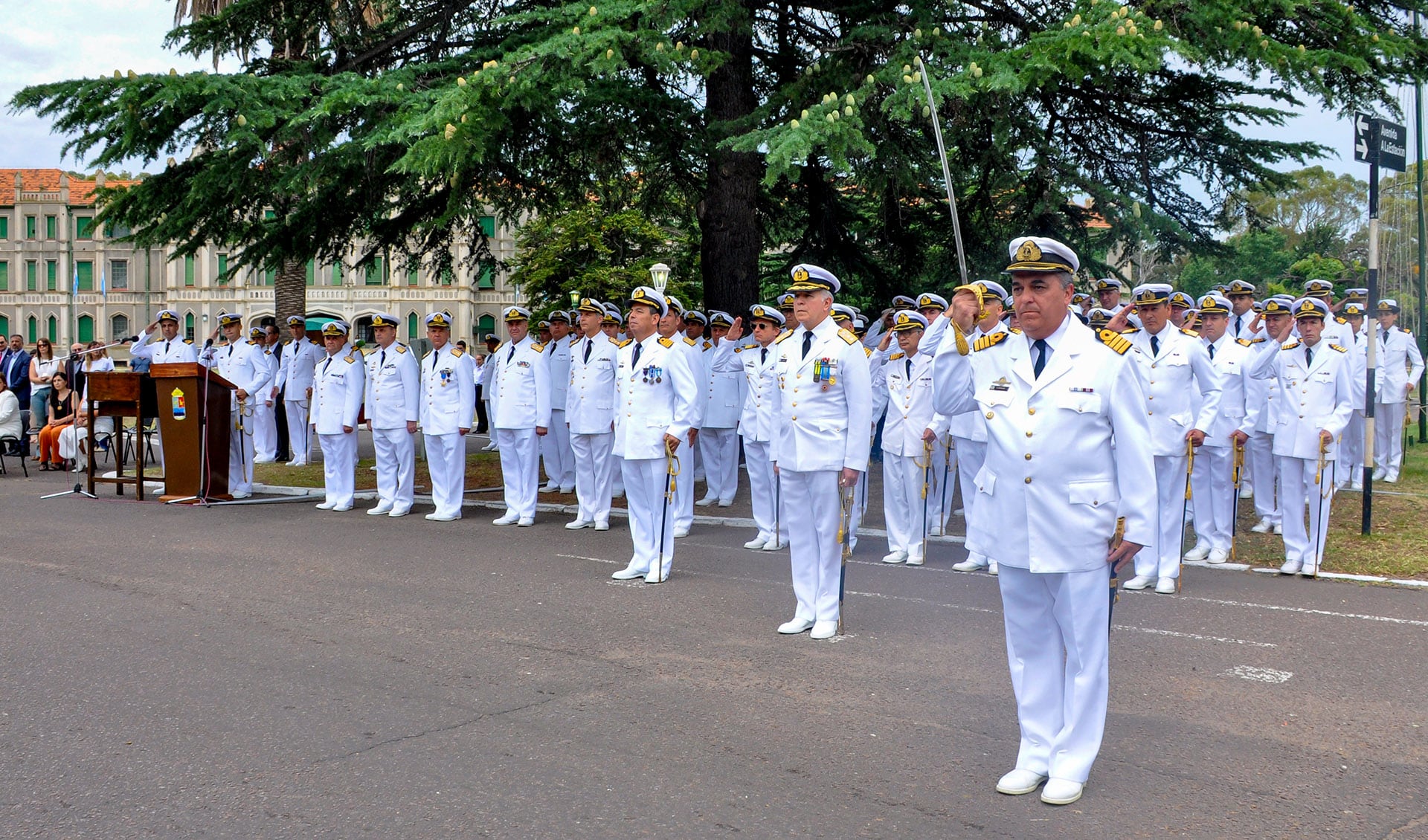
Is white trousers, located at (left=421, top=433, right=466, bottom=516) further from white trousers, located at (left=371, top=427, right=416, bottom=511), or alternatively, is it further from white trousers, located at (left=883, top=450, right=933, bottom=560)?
white trousers, located at (left=883, top=450, right=933, bottom=560)

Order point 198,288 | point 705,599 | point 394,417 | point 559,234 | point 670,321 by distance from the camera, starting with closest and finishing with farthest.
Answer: point 705,599
point 670,321
point 394,417
point 559,234
point 198,288

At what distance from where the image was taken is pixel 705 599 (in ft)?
27.7

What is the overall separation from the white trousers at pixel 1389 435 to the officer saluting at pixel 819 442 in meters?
11.8

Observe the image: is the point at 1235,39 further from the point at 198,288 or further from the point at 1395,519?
the point at 198,288

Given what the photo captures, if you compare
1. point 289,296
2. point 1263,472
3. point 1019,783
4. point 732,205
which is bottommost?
point 1019,783

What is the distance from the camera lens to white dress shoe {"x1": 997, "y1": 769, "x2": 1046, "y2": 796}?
468cm

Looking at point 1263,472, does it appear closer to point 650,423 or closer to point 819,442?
point 650,423

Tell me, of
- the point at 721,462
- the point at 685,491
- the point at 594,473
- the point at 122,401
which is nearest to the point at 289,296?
the point at 122,401

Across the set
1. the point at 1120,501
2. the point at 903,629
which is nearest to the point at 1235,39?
the point at 903,629

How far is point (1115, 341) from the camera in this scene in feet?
15.6

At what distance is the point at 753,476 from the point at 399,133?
193 inches

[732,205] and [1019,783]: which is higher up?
[732,205]

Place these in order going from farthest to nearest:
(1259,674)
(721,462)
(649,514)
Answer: (721,462), (649,514), (1259,674)

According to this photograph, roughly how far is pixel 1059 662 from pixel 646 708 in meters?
1.93
